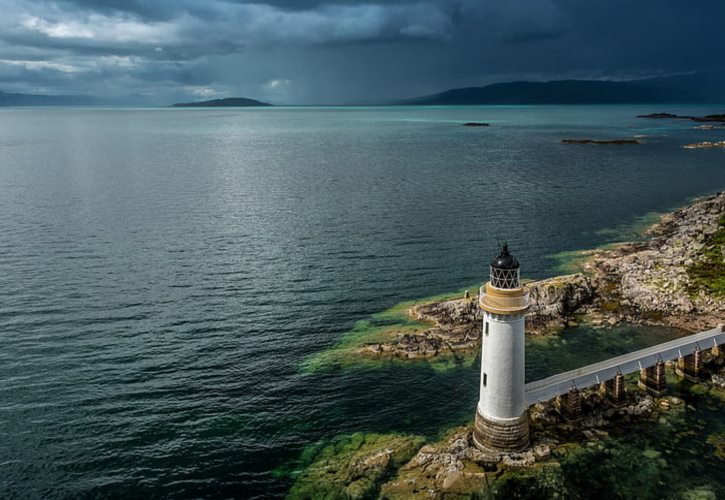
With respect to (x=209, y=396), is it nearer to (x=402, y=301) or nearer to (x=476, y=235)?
(x=402, y=301)

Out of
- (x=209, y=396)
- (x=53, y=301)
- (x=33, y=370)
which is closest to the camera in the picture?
(x=209, y=396)

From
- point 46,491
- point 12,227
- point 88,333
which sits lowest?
point 46,491

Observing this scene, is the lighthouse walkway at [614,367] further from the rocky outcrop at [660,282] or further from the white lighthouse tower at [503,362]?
the rocky outcrop at [660,282]

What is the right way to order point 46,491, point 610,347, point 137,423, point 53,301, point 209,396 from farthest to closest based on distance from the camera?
point 53,301, point 610,347, point 209,396, point 137,423, point 46,491

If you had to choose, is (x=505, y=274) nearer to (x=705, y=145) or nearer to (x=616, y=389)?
(x=616, y=389)

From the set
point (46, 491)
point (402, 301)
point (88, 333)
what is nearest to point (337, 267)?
point (402, 301)

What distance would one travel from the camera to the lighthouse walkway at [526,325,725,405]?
99.2ft

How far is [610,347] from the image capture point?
136ft

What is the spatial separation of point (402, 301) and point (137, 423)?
26824mm

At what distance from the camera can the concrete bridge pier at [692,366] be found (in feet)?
116

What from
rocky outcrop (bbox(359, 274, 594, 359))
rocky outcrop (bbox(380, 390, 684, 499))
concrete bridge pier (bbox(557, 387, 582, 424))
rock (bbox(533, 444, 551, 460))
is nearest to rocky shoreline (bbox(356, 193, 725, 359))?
rocky outcrop (bbox(359, 274, 594, 359))

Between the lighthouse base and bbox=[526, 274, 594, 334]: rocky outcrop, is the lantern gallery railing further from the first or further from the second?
bbox=[526, 274, 594, 334]: rocky outcrop

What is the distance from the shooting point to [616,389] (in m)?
32.6

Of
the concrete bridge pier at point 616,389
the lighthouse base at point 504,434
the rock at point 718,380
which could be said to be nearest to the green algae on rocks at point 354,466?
the lighthouse base at point 504,434
